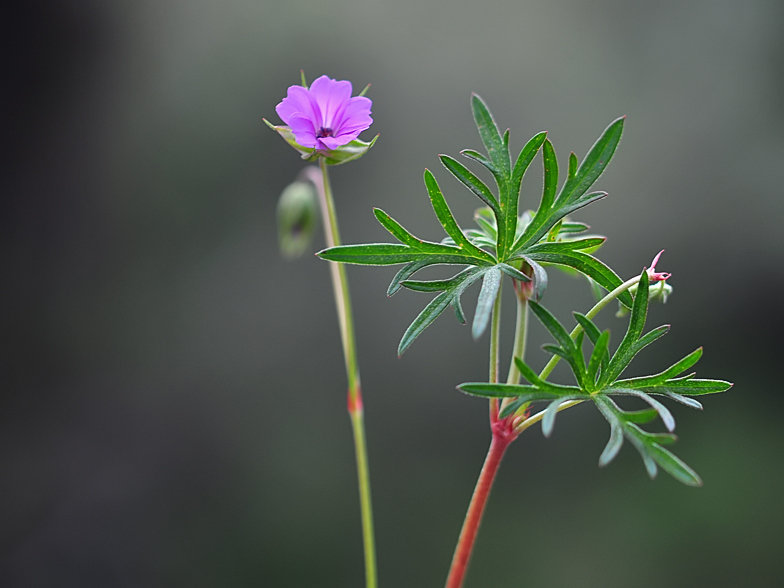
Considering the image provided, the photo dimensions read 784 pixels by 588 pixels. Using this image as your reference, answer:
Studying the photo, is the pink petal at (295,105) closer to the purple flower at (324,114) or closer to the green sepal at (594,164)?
the purple flower at (324,114)

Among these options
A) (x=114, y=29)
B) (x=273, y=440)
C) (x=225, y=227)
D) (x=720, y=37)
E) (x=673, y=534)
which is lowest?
(x=673, y=534)

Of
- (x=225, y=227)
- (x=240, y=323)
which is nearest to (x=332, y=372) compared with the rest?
(x=240, y=323)

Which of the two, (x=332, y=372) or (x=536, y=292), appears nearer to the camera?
(x=536, y=292)

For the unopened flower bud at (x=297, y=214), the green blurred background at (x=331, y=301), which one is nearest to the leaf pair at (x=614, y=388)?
the unopened flower bud at (x=297, y=214)

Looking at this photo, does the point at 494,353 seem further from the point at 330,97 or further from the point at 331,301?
the point at 331,301

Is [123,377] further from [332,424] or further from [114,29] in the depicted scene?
[114,29]

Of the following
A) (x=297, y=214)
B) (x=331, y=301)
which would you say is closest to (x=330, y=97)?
(x=297, y=214)
